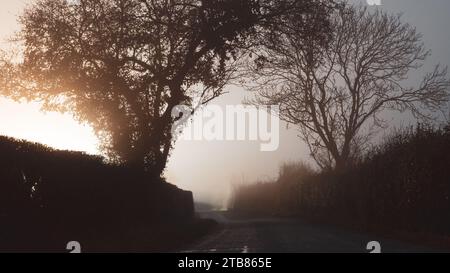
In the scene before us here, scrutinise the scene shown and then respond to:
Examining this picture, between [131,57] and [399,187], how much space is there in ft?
48.4

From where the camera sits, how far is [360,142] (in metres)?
65.1

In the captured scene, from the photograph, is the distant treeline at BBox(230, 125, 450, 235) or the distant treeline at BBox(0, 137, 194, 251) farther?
Answer: the distant treeline at BBox(230, 125, 450, 235)

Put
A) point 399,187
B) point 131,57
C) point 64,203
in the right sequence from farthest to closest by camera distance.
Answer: point 131,57, point 399,187, point 64,203

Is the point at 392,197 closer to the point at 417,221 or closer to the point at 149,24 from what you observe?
the point at 417,221

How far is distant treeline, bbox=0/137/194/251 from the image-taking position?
15750mm

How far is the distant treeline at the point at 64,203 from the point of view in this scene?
15.8m

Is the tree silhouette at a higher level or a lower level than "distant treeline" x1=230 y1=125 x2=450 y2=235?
higher

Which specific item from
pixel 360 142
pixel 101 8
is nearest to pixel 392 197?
pixel 101 8

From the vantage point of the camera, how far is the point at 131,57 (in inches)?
1251

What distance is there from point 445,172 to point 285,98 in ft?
87.8

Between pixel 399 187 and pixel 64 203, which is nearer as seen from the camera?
pixel 64 203

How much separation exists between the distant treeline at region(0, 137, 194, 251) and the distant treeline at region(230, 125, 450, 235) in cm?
958

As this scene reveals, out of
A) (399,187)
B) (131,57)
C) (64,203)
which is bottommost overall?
(64,203)

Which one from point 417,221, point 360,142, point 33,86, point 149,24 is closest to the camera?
point 417,221
